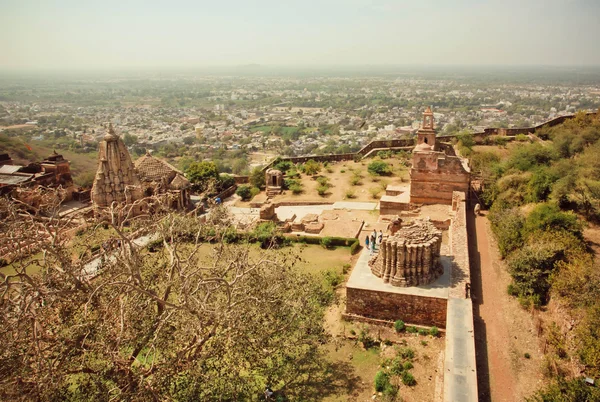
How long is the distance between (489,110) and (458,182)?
10301 centimetres

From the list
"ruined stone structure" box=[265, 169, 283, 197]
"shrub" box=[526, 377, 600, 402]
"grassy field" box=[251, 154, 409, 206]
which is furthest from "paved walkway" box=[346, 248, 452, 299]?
"ruined stone structure" box=[265, 169, 283, 197]

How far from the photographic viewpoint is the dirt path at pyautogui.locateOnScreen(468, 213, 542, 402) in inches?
389

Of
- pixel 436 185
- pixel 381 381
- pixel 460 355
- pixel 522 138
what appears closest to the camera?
pixel 460 355

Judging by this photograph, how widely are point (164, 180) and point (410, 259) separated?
17587mm

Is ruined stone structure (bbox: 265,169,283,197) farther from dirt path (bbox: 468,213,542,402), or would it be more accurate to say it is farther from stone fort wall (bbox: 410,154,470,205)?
dirt path (bbox: 468,213,542,402)

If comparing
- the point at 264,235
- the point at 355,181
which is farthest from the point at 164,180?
the point at 355,181

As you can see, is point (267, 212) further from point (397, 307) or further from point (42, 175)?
point (42, 175)

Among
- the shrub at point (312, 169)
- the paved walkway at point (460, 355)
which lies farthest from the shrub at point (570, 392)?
the shrub at point (312, 169)

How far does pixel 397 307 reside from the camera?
1285 cm

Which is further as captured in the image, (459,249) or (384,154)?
(384,154)

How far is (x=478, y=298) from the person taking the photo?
531 inches

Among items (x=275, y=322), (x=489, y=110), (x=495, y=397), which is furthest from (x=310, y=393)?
(x=489, y=110)

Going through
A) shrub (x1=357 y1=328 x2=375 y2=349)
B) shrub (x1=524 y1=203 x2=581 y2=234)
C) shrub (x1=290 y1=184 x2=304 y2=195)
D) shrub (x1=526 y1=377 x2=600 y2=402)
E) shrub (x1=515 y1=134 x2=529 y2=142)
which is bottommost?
shrub (x1=290 y1=184 x2=304 y2=195)

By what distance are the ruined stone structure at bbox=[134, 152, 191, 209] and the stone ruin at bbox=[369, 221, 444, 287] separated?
16.2 m
